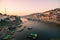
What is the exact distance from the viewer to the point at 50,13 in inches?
146

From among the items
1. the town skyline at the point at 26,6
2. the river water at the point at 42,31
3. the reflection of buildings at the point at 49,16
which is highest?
the town skyline at the point at 26,6

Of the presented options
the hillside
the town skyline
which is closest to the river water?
the hillside

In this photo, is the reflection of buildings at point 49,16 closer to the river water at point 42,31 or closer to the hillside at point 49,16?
the hillside at point 49,16

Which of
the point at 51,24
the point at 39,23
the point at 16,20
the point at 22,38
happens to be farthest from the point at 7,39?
the point at 51,24

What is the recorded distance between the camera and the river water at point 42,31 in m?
3.37

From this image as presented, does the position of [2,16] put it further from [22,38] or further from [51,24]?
[51,24]

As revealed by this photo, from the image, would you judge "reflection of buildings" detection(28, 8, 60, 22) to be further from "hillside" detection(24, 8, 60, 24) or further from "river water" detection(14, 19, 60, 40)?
"river water" detection(14, 19, 60, 40)

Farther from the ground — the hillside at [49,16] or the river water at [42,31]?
the hillside at [49,16]

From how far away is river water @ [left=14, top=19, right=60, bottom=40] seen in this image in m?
3.37

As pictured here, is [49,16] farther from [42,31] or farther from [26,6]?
[26,6]

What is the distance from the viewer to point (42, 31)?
350 cm

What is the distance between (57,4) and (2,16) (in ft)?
4.92

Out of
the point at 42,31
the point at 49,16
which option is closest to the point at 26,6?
the point at 49,16

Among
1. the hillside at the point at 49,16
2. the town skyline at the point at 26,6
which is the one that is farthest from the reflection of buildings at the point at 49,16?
the town skyline at the point at 26,6
